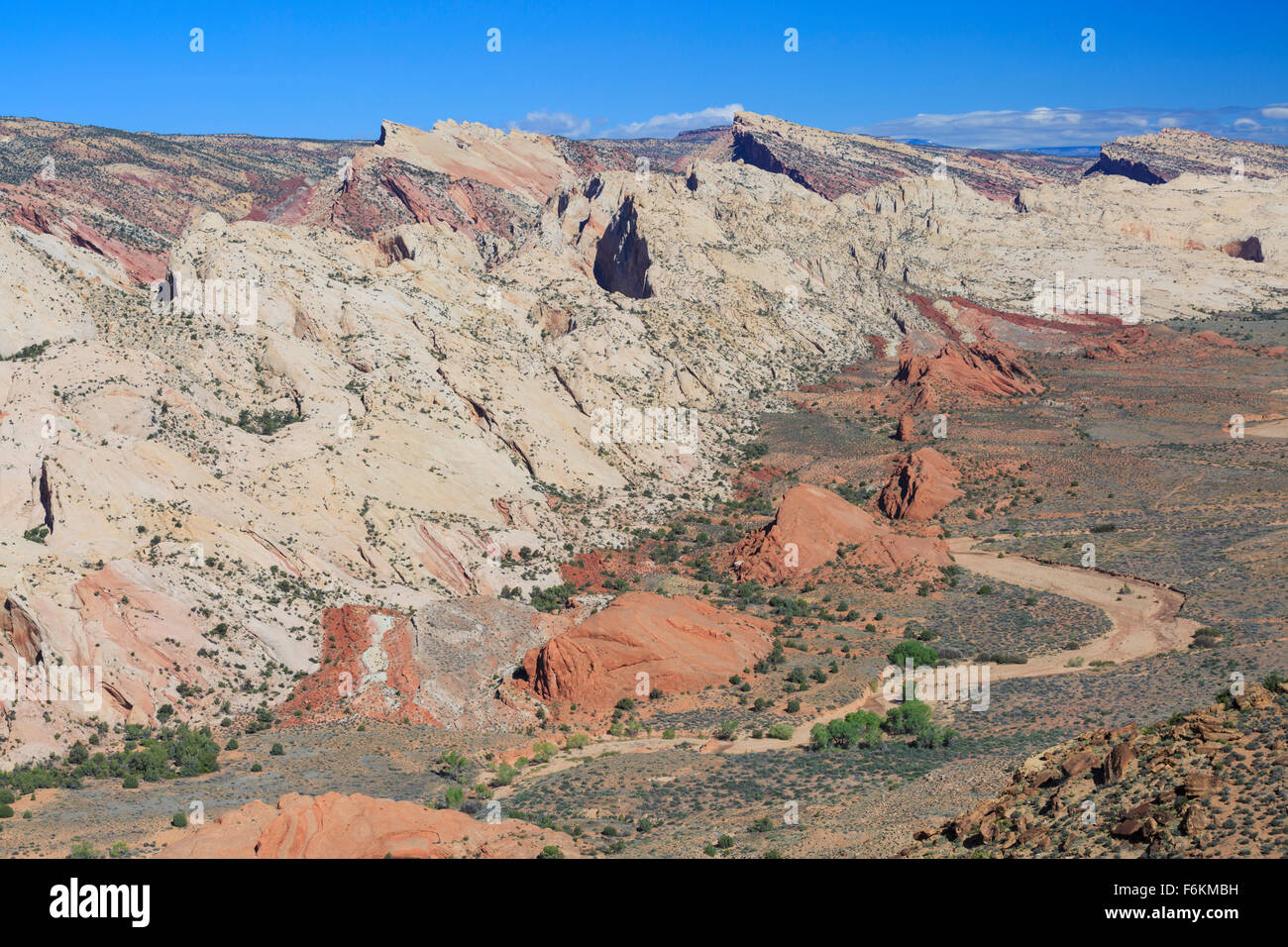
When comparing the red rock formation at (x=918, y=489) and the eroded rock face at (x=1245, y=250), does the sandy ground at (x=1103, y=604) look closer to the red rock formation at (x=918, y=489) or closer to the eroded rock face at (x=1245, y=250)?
the red rock formation at (x=918, y=489)

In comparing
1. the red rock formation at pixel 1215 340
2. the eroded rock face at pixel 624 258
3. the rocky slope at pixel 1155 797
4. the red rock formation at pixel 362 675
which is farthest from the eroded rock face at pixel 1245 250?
the rocky slope at pixel 1155 797

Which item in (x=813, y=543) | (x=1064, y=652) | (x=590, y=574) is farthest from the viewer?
(x=813, y=543)

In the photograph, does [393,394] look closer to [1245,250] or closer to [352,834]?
[352,834]

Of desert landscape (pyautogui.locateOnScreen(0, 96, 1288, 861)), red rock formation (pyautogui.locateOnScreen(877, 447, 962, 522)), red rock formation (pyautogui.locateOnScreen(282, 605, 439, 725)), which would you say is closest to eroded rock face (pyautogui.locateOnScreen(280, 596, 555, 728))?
red rock formation (pyautogui.locateOnScreen(282, 605, 439, 725))

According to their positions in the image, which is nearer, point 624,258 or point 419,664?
point 419,664

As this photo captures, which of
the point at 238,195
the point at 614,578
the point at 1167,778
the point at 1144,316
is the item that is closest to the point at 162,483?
the point at 614,578

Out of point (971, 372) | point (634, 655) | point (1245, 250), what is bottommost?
point (634, 655)

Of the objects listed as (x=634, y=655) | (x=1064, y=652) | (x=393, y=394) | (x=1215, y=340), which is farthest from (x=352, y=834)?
(x=1215, y=340)
